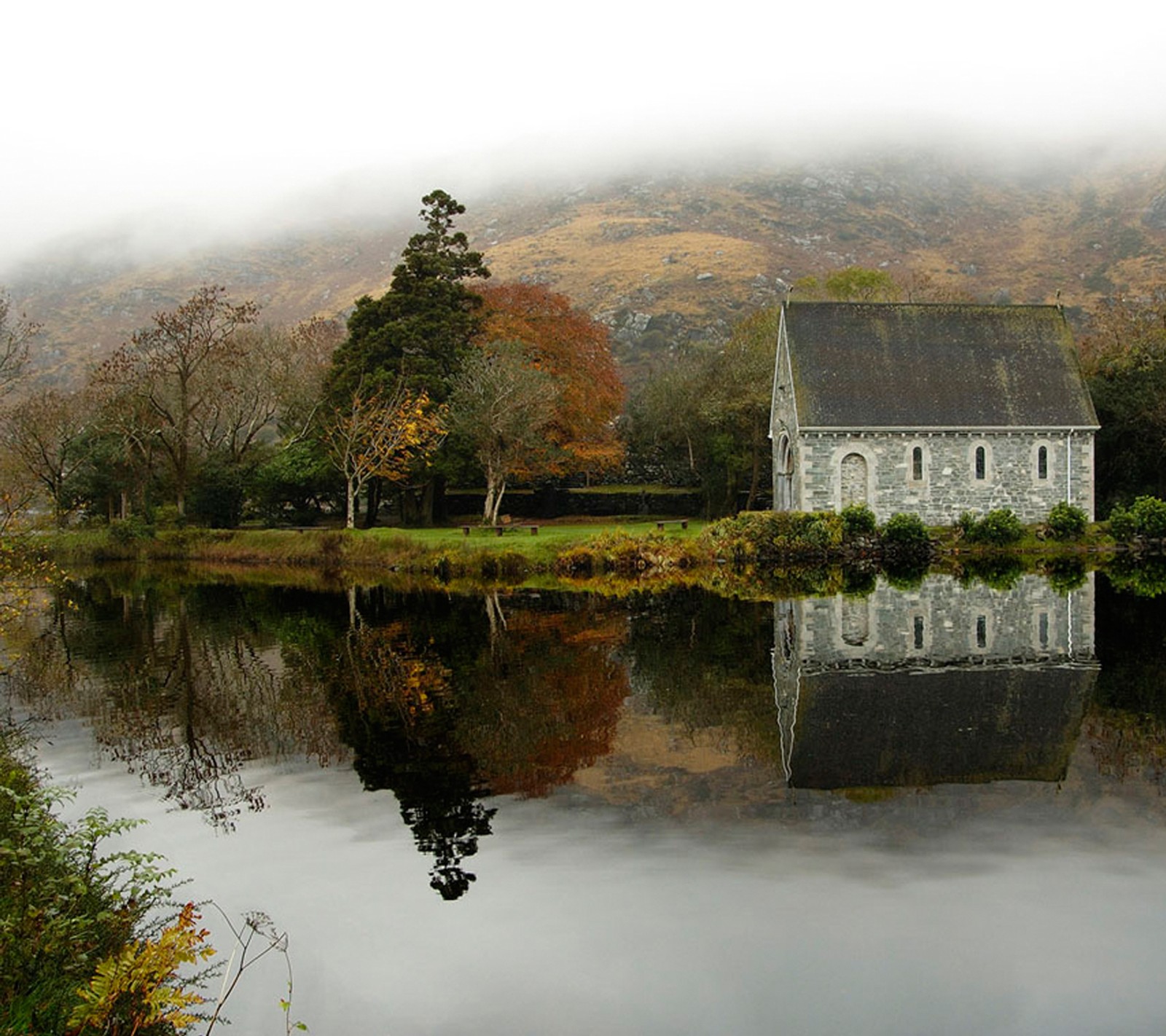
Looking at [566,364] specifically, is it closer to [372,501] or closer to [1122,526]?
[372,501]

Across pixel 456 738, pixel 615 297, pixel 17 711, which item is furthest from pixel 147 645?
pixel 615 297

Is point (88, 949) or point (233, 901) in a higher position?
point (88, 949)

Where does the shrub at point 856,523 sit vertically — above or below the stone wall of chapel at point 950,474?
below

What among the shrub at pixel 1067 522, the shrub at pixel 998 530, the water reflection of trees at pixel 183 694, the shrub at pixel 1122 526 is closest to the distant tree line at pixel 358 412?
the water reflection of trees at pixel 183 694

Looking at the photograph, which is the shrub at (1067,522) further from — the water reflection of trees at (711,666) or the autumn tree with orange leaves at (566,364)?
the autumn tree with orange leaves at (566,364)

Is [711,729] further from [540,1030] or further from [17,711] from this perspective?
[17,711]

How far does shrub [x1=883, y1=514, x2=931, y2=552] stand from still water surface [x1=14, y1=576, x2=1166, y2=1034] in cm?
1502

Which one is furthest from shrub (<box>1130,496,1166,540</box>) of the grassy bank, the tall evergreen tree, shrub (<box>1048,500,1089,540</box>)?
the tall evergreen tree

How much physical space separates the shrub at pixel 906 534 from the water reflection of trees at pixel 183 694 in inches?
865

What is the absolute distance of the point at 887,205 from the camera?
148625 millimetres

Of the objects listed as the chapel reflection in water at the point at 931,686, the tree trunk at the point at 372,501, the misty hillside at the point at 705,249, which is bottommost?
the chapel reflection in water at the point at 931,686

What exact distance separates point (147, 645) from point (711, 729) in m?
15.3

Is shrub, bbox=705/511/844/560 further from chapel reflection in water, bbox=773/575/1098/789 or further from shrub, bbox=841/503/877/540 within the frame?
chapel reflection in water, bbox=773/575/1098/789

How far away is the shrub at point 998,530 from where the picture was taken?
37344 mm
